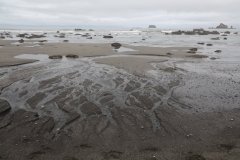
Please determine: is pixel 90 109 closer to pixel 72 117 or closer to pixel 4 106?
pixel 72 117

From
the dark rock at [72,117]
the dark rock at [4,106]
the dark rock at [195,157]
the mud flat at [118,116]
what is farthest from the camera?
the dark rock at [4,106]

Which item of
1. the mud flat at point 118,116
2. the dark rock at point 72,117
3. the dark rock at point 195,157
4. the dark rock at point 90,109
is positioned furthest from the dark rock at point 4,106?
the dark rock at point 195,157

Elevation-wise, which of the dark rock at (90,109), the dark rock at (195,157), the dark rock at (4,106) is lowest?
the dark rock at (90,109)

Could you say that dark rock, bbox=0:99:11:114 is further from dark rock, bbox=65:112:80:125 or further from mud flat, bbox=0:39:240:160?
dark rock, bbox=65:112:80:125

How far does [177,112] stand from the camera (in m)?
13.7

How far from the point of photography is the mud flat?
9820mm

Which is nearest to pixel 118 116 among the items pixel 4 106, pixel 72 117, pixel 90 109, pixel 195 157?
pixel 90 109

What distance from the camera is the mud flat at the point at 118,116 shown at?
32.2ft

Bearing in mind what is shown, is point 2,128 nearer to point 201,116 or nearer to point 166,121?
point 166,121

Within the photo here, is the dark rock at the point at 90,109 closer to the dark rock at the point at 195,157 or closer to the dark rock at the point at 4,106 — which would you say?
the dark rock at the point at 4,106

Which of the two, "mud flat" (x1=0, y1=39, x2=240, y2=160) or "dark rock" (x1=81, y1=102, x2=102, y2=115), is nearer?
"mud flat" (x1=0, y1=39, x2=240, y2=160)

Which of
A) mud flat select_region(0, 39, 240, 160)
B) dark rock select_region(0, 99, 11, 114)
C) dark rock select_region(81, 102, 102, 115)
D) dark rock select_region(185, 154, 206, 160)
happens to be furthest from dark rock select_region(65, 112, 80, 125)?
dark rock select_region(185, 154, 206, 160)

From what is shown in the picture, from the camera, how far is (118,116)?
12992 mm

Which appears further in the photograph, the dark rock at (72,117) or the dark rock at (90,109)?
the dark rock at (90,109)
